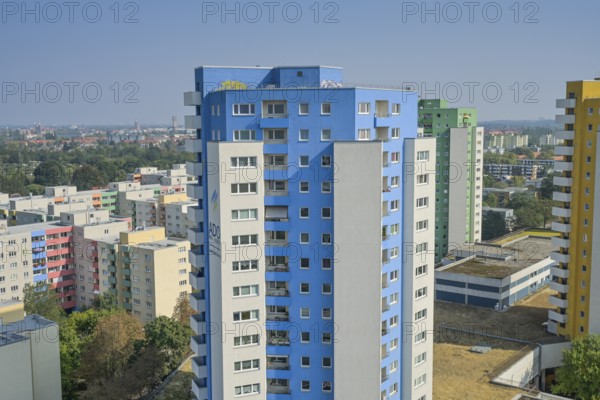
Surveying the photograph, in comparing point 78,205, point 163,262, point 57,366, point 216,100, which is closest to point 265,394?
point 216,100

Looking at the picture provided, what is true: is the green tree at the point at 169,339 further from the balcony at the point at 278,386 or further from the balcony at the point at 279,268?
the balcony at the point at 279,268

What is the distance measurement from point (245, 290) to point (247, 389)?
2.66 meters

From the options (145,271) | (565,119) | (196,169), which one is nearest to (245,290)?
(196,169)

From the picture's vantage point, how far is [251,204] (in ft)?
53.6

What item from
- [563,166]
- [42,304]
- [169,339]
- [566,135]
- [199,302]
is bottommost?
[42,304]

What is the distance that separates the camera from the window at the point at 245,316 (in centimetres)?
1644

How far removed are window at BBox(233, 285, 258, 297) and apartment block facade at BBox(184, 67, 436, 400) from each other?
3 cm

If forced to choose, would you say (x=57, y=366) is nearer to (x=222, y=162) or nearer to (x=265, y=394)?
(x=265, y=394)

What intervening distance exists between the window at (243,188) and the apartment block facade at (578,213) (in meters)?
17.8

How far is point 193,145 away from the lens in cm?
1820

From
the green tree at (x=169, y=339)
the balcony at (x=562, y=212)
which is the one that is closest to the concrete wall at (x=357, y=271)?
the green tree at (x=169, y=339)

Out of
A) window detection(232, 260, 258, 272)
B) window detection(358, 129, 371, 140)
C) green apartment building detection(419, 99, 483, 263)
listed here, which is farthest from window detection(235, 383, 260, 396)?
green apartment building detection(419, 99, 483, 263)

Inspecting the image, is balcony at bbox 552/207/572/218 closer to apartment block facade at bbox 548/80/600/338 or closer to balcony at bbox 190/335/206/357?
apartment block facade at bbox 548/80/600/338

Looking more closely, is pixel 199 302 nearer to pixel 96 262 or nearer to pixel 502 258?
pixel 502 258
